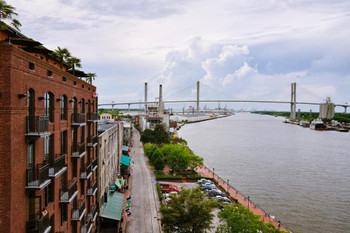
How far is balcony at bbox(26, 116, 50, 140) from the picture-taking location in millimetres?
9117

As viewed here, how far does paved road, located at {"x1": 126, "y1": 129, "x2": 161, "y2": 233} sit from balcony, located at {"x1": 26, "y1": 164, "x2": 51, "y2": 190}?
1566 cm

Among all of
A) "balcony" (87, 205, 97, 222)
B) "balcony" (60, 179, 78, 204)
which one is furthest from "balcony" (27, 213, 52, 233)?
"balcony" (87, 205, 97, 222)

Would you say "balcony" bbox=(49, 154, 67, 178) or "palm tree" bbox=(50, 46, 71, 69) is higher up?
"palm tree" bbox=(50, 46, 71, 69)

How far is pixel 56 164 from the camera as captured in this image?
11.6 m

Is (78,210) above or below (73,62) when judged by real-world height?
below

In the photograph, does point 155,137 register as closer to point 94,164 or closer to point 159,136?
point 159,136

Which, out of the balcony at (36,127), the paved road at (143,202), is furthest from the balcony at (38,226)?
the paved road at (143,202)

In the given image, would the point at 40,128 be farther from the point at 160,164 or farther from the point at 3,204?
the point at 160,164

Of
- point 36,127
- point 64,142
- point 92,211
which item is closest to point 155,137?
point 92,211

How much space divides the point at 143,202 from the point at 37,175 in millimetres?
22423

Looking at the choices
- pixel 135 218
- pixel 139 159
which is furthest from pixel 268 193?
pixel 139 159

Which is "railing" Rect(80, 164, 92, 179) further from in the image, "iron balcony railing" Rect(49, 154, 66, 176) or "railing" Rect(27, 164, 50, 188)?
"railing" Rect(27, 164, 50, 188)

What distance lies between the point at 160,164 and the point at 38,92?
117ft

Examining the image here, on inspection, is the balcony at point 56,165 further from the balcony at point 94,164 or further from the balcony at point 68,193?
the balcony at point 94,164
